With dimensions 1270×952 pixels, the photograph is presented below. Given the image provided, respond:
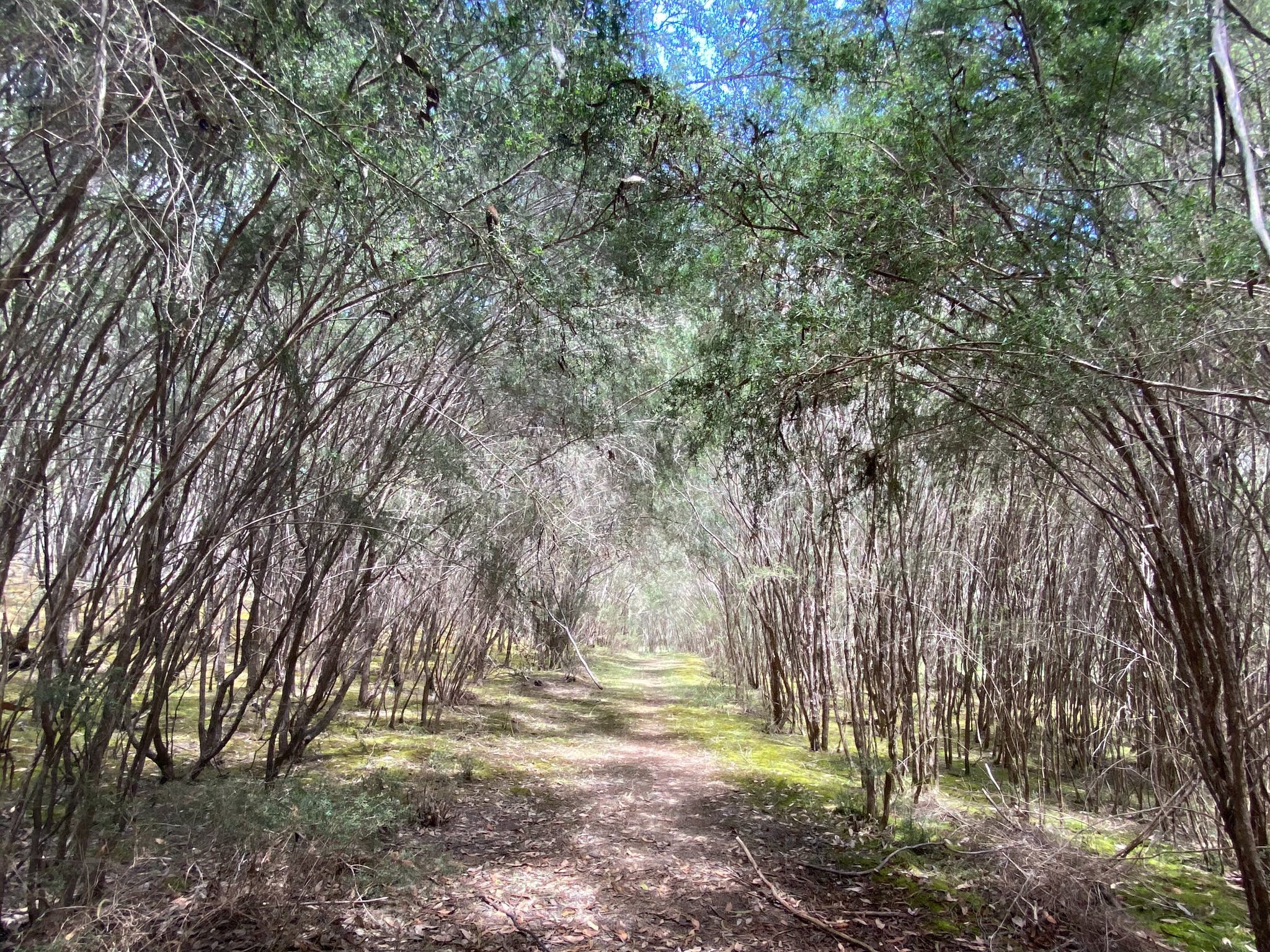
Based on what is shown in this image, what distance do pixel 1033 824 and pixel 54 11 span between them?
5.55m

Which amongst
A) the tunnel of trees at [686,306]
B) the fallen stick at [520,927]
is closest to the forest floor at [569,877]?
the fallen stick at [520,927]

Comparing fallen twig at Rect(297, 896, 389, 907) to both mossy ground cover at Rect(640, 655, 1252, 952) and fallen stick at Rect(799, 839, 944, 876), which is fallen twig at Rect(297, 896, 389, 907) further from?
mossy ground cover at Rect(640, 655, 1252, 952)

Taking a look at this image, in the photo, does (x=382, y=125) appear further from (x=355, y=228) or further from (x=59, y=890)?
(x=59, y=890)

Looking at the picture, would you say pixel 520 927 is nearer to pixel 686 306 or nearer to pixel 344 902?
pixel 344 902

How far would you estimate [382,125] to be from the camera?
2.88 metres

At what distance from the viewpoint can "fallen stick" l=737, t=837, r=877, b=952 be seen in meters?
3.14

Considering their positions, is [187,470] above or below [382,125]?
below

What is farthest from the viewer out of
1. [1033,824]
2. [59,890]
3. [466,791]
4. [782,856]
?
[466,791]

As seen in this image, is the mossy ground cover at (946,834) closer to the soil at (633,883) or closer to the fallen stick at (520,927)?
the soil at (633,883)

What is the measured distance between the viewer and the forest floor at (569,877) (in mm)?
2812

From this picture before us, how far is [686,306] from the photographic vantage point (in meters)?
5.33

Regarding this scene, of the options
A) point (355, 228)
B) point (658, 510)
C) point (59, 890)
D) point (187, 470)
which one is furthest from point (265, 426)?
point (658, 510)

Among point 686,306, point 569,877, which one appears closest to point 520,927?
point 569,877

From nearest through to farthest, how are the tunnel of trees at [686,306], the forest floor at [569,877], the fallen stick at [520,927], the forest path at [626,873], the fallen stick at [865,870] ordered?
the tunnel of trees at [686,306], the forest floor at [569,877], the fallen stick at [520,927], the forest path at [626,873], the fallen stick at [865,870]
